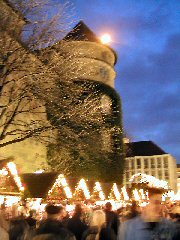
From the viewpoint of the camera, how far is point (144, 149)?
82500mm

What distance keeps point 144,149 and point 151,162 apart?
3804 mm

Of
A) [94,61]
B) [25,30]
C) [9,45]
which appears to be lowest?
[9,45]

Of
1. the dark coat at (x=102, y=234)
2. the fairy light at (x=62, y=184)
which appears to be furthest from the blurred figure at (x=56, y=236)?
the fairy light at (x=62, y=184)

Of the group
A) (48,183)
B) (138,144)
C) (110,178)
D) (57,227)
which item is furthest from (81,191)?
(138,144)

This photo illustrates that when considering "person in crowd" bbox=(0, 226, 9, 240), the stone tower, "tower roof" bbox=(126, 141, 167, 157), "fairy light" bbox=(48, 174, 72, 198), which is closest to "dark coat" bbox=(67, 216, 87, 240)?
"person in crowd" bbox=(0, 226, 9, 240)

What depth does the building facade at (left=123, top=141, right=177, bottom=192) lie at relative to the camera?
7756 cm

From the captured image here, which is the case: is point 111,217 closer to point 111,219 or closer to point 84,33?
point 111,219

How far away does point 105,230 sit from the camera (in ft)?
27.6

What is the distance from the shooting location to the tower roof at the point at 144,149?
80875 mm

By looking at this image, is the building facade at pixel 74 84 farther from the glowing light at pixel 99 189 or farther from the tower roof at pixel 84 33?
the glowing light at pixel 99 189

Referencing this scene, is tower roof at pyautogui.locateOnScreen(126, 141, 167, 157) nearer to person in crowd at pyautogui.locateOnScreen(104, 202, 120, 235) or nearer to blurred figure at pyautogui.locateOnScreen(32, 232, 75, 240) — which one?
person in crowd at pyautogui.locateOnScreen(104, 202, 120, 235)

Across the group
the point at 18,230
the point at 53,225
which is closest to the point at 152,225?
the point at 53,225

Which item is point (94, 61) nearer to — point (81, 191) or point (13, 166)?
point (81, 191)

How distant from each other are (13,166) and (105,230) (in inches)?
310
